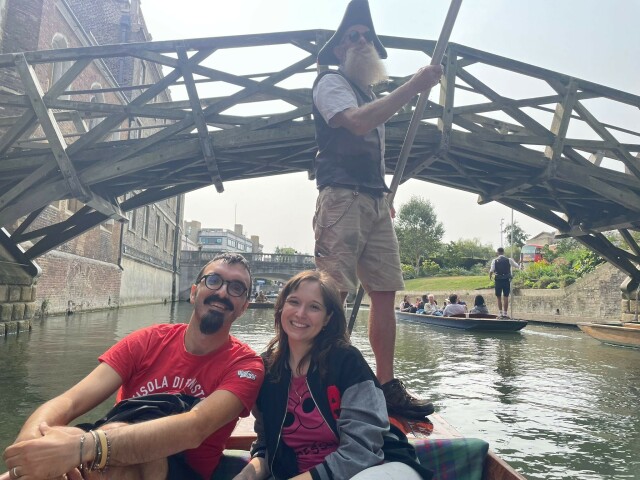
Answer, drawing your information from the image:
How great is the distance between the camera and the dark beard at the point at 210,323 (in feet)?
6.08

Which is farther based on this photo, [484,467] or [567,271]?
[567,271]

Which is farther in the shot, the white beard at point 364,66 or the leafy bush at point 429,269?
the leafy bush at point 429,269

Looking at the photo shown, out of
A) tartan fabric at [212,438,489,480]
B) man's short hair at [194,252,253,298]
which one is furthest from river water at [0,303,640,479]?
man's short hair at [194,252,253,298]

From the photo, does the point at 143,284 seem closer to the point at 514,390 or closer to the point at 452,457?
the point at 514,390

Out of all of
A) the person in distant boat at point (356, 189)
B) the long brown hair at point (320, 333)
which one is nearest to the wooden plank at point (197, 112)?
the person in distant boat at point (356, 189)

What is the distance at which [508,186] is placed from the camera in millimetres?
6801

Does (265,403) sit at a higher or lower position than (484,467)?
higher

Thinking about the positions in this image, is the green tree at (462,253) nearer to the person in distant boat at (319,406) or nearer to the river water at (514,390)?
the river water at (514,390)

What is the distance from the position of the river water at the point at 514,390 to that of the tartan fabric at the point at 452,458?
3.74 feet

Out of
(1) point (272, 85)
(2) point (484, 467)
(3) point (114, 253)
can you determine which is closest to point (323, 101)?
(2) point (484, 467)

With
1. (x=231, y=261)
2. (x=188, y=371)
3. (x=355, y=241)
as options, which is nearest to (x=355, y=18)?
(x=355, y=241)

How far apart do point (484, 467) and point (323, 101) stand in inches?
71.2

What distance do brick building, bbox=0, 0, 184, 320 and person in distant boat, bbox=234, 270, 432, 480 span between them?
4801 millimetres

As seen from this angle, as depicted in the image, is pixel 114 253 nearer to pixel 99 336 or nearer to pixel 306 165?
pixel 99 336
